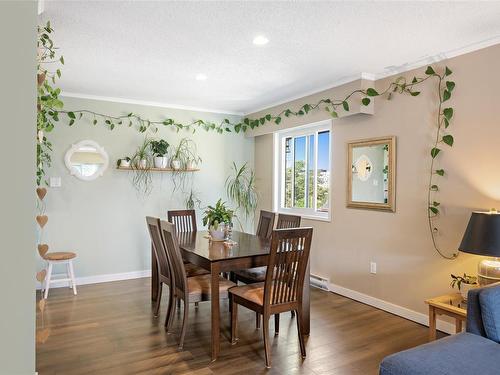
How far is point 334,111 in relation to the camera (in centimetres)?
412

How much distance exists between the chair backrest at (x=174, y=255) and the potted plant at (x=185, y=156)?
2.26 metres

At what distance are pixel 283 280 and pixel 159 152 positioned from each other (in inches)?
120

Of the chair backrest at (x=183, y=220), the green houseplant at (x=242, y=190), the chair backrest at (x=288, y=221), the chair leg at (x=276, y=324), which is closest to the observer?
the chair leg at (x=276, y=324)

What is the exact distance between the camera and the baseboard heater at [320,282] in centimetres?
446

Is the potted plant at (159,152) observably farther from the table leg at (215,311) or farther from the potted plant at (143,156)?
the table leg at (215,311)

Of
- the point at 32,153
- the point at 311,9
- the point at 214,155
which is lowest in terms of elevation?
the point at 32,153

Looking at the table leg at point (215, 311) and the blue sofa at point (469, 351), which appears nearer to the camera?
the blue sofa at point (469, 351)

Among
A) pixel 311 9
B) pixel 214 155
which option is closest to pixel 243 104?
pixel 214 155

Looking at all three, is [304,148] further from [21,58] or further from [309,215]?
[21,58]

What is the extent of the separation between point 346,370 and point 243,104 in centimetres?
385

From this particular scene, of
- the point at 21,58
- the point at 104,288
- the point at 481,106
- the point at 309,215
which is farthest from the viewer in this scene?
the point at 309,215

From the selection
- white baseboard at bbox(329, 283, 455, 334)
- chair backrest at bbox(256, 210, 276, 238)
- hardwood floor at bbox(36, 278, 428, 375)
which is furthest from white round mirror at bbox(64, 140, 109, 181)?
white baseboard at bbox(329, 283, 455, 334)

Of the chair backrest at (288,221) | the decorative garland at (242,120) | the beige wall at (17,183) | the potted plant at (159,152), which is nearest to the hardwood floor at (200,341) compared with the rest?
the chair backrest at (288,221)

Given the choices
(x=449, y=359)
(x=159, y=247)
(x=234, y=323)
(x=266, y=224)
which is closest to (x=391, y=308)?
(x=266, y=224)
